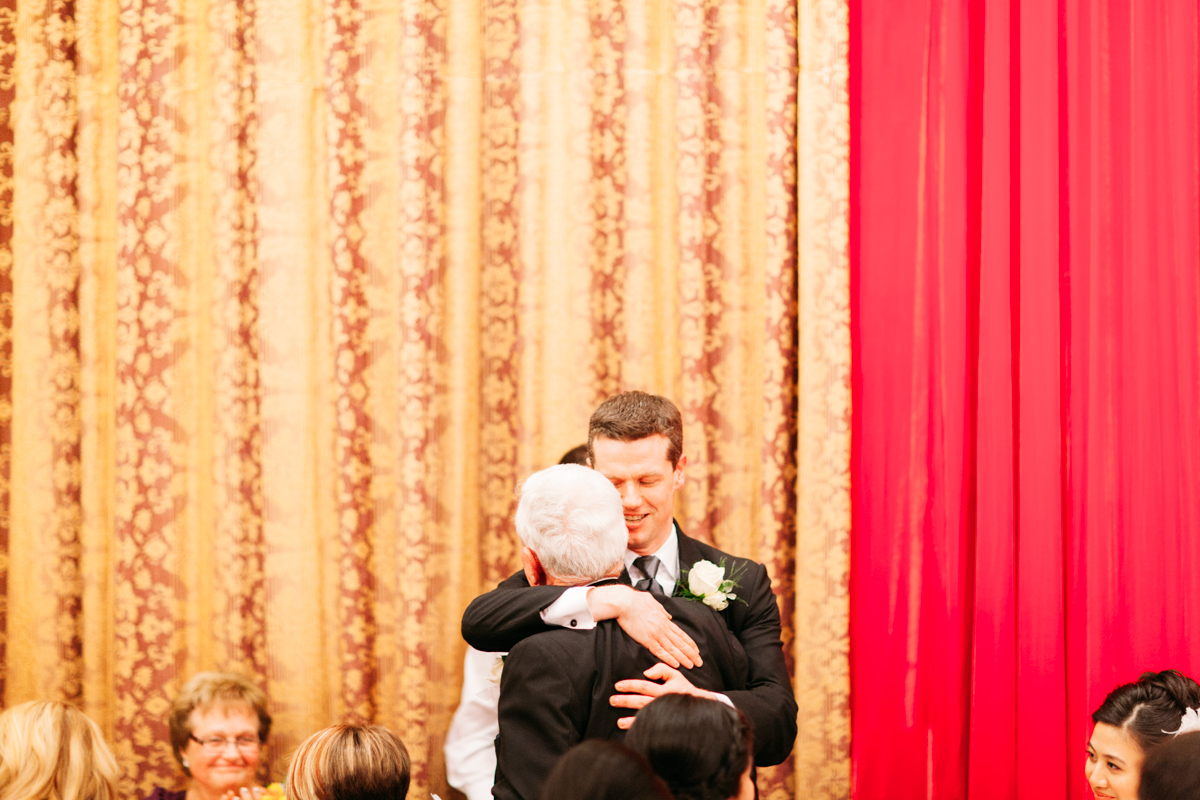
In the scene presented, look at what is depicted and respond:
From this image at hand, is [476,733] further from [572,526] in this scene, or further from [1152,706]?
[1152,706]

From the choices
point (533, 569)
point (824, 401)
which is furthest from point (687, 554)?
point (824, 401)

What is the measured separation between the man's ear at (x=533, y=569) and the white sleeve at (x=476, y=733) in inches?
35.7

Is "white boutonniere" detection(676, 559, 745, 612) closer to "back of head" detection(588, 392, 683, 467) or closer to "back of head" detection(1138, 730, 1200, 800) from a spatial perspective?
"back of head" detection(588, 392, 683, 467)

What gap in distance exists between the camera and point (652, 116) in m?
3.30

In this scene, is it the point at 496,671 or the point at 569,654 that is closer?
the point at 569,654

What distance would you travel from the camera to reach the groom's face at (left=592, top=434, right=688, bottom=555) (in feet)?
7.48

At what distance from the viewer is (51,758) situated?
2.45m

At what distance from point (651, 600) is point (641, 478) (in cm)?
51

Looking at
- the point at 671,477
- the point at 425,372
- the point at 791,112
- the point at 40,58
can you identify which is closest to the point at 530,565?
the point at 671,477

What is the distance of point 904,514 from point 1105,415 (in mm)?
669

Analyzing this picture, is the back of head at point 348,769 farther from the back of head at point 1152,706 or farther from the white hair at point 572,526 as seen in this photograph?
the back of head at point 1152,706

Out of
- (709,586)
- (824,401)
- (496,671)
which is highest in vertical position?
(824,401)

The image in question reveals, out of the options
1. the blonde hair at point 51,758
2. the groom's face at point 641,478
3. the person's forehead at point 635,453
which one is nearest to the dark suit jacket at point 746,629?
the groom's face at point 641,478

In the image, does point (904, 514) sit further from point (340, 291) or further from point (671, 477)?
point (340, 291)
